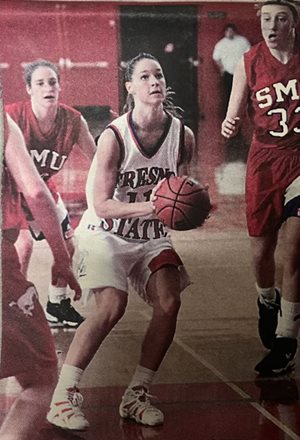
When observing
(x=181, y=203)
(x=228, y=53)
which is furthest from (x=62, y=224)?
(x=228, y=53)

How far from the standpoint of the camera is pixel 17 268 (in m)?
3.31

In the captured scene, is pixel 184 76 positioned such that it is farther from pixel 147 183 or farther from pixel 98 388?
pixel 98 388

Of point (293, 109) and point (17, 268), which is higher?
point (293, 109)

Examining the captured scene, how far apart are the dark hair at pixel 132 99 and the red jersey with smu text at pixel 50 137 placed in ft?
0.63

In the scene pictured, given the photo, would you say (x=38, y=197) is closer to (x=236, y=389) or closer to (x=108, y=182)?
(x=108, y=182)

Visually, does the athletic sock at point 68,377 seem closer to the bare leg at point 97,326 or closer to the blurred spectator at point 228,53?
the bare leg at point 97,326

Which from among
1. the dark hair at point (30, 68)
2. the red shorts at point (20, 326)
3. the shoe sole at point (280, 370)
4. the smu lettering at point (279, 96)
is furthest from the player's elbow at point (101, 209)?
the shoe sole at point (280, 370)

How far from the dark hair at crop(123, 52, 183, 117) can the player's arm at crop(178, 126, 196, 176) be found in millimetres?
78

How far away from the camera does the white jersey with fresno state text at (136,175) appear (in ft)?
11.0

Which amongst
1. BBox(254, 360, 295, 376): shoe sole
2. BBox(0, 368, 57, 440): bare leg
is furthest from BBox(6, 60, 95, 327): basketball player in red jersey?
BBox(254, 360, 295, 376): shoe sole

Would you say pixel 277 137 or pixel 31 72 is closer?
pixel 31 72

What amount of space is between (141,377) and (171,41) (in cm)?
126

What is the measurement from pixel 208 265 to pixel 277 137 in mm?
569

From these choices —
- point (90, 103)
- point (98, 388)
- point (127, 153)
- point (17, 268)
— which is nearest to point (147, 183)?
point (127, 153)
